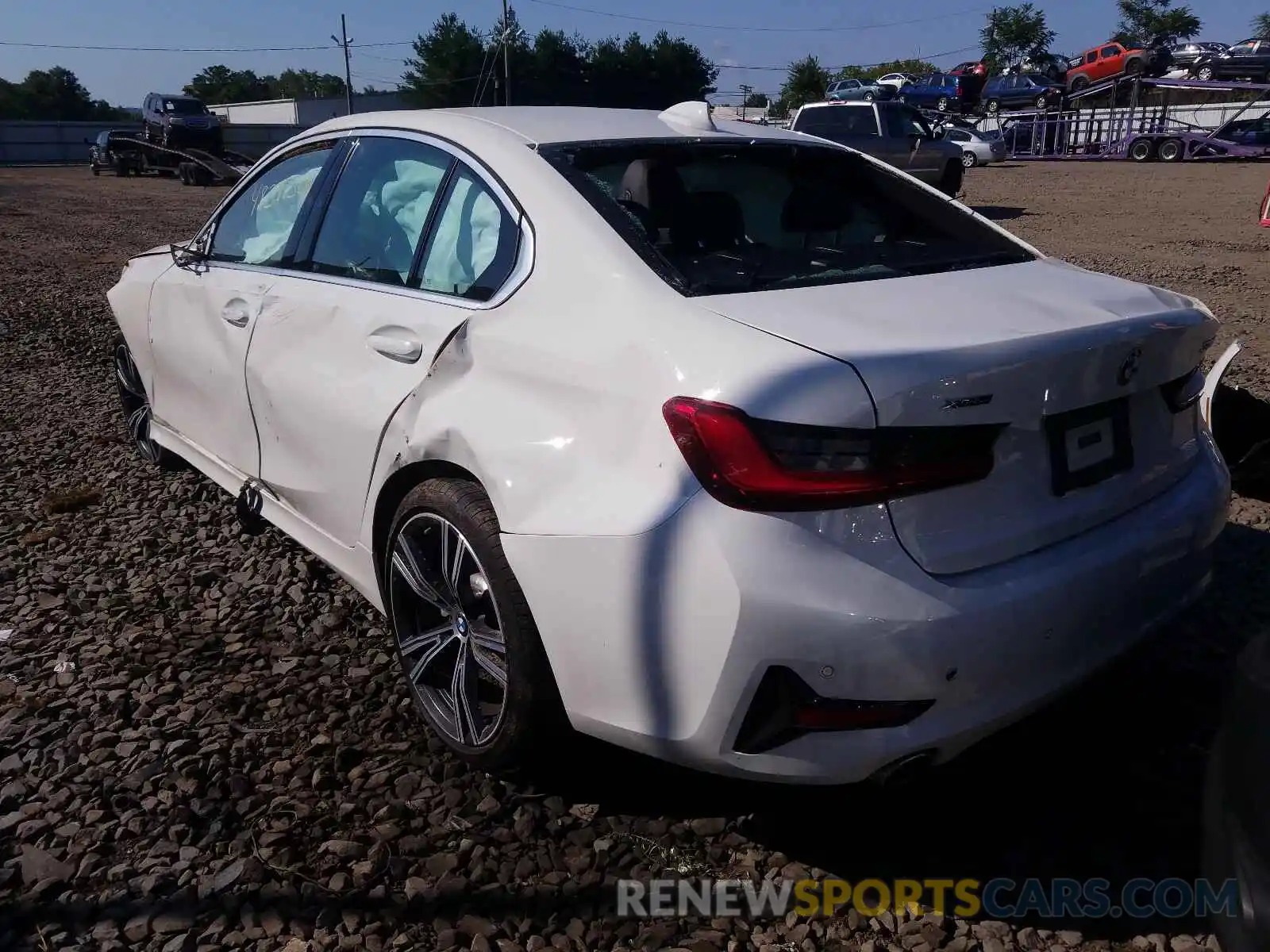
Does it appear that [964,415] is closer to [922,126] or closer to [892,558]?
[892,558]

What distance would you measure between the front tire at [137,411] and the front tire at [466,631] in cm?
266

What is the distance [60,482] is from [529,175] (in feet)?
11.6

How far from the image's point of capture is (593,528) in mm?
2096

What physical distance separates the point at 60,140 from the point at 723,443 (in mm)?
55773

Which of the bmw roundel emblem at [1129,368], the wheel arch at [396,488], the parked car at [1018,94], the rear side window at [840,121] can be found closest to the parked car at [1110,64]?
the parked car at [1018,94]

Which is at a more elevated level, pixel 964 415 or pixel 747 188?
pixel 747 188

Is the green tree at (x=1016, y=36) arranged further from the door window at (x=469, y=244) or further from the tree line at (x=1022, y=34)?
the door window at (x=469, y=244)

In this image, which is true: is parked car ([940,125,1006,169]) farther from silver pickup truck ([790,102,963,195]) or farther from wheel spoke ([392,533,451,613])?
wheel spoke ([392,533,451,613])

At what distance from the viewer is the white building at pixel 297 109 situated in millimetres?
62375

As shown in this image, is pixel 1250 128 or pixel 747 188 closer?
pixel 747 188

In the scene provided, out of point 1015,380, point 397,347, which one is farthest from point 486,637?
point 1015,380

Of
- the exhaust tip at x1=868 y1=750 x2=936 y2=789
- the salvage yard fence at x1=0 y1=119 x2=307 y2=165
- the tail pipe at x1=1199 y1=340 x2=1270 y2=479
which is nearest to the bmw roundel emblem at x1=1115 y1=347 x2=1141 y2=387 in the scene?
the exhaust tip at x1=868 y1=750 x2=936 y2=789

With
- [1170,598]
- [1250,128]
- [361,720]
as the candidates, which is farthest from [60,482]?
[1250,128]

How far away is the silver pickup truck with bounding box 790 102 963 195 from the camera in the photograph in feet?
59.2
